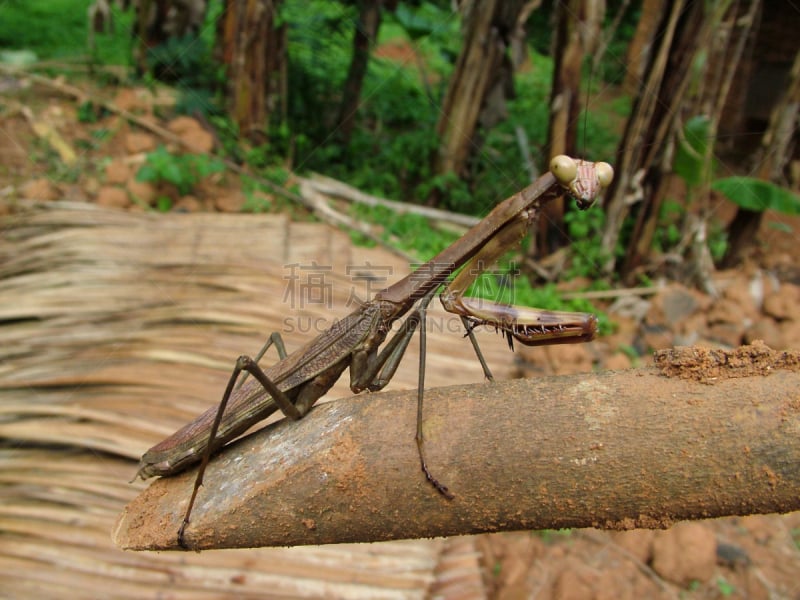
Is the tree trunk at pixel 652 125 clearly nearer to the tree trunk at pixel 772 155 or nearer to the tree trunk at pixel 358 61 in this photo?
the tree trunk at pixel 772 155

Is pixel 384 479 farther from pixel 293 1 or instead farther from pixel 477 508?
pixel 293 1

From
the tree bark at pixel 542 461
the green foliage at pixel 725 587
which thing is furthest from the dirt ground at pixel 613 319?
the tree bark at pixel 542 461

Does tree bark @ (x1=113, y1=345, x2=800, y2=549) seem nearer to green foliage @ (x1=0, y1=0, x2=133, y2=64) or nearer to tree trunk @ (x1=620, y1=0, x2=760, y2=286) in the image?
tree trunk @ (x1=620, y1=0, x2=760, y2=286)

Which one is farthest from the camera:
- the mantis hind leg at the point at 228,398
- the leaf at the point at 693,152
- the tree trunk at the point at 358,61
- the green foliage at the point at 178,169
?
the tree trunk at the point at 358,61

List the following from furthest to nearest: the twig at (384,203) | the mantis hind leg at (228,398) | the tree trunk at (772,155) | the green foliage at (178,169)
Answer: the twig at (384,203) < the tree trunk at (772,155) < the green foliage at (178,169) < the mantis hind leg at (228,398)

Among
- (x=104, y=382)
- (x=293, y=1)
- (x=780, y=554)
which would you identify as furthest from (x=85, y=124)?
(x=780, y=554)

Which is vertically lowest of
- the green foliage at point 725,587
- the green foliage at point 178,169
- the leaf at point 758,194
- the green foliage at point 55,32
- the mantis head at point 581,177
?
the green foliage at point 725,587

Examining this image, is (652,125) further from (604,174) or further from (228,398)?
(228,398)
